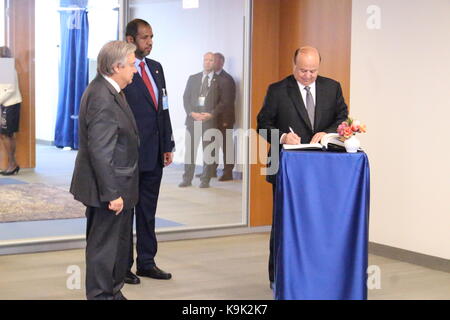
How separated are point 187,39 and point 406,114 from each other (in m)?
2.13

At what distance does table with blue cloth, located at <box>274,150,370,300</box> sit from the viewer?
173 inches

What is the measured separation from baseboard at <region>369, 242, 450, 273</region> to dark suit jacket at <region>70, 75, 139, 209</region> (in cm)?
279

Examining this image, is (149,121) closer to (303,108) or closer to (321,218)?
(303,108)

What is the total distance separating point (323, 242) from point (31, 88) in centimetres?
327

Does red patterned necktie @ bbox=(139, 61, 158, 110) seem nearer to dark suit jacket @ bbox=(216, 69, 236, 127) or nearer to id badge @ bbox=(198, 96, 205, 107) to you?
id badge @ bbox=(198, 96, 205, 107)

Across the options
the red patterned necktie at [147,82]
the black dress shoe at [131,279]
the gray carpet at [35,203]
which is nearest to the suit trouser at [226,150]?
the gray carpet at [35,203]

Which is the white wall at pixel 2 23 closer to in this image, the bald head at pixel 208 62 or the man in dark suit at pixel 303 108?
the bald head at pixel 208 62

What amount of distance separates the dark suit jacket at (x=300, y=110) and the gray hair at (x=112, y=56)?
1.20 metres

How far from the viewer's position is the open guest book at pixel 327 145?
4562 millimetres

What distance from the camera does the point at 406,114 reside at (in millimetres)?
6473

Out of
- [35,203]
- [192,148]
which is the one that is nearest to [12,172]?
[35,203]

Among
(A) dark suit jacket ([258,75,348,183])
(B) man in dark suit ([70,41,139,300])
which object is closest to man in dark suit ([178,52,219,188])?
(A) dark suit jacket ([258,75,348,183])

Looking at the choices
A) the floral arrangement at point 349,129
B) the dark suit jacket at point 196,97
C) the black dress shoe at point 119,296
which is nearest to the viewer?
the floral arrangement at point 349,129

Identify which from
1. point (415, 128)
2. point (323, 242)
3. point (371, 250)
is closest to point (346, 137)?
point (323, 242)
